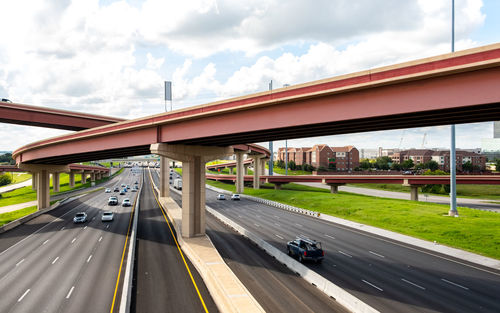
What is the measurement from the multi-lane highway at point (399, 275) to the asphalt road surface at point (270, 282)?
2.16m

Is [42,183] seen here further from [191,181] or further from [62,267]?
[62,267]

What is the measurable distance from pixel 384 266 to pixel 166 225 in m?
26.1

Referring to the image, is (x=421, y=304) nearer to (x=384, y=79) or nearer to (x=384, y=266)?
(x=384, y=266)

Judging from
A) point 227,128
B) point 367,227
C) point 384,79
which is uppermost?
point 384,79

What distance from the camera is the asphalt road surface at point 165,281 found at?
16.6 m

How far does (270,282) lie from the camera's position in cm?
1973

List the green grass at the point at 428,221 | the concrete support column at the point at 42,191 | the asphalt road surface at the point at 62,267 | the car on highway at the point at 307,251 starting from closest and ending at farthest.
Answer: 1. the asphalt road surface at the point at 62,267
2. the car on highway at the point at 307,251
3. the green grass at the point at 428,221
4. the concrete support column at the point at 42,191

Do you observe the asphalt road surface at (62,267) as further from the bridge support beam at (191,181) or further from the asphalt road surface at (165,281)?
the bridge support beam at (191,181)

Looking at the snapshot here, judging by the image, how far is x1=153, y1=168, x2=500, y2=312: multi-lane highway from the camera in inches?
666

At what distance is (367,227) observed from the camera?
37.7 meters

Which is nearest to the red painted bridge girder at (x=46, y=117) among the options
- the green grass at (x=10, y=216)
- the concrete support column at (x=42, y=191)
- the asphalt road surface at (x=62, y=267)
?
the concrete support column at (x=42, y=191)

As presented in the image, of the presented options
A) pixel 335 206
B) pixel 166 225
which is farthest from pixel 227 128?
pixel 335 206

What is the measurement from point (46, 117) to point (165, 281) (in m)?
39.3

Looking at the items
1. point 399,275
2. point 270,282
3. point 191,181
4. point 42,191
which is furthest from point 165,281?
point 42,191
